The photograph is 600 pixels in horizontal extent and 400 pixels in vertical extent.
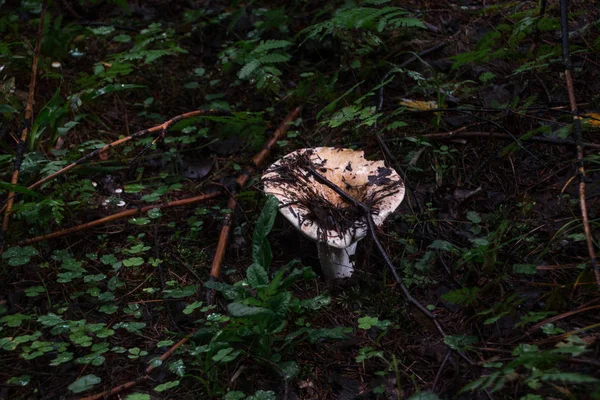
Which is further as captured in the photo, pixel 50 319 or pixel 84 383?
pixel 50 319

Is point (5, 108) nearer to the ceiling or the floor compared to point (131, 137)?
nearer to the ceiling

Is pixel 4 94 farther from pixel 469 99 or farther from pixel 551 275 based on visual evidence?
pixel 551 275

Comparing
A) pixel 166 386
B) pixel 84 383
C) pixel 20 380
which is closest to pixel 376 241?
pixel 166 386

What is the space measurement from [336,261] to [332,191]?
0.36m

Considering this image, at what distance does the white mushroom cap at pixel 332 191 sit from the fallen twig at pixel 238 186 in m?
0.42

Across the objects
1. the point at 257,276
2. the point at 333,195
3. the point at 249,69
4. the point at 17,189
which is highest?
the point at 249,69

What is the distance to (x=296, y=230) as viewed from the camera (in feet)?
9.66

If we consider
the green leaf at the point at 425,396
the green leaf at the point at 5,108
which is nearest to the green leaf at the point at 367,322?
the green leaf at the point at 425,396

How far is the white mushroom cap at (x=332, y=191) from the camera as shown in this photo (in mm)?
2338

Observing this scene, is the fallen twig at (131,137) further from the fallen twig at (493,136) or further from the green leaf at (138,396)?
the fallen twig at (493,136)

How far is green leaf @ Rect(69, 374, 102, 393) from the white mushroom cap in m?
1.05

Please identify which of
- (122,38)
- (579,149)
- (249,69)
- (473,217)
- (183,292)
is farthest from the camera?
(122,38)

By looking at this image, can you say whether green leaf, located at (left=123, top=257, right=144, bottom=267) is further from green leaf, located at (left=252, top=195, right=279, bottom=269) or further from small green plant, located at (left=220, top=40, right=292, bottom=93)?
small green plant, located at (left=220, top=40, right=292, bottom=93)

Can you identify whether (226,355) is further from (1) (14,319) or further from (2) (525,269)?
(2) (525,269)
